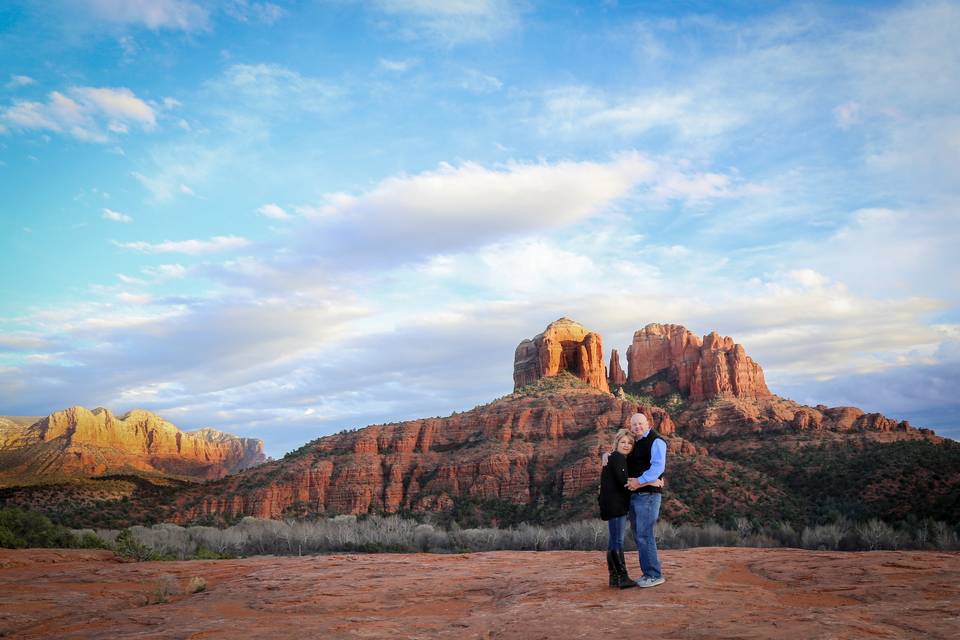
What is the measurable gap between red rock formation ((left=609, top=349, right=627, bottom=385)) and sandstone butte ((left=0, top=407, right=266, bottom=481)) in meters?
80.6

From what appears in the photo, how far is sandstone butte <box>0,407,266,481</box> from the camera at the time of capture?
9781cm

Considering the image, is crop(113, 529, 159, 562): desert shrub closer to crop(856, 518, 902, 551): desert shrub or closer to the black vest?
the black vest

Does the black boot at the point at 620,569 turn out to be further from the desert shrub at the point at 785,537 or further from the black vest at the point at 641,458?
the desert shrub at the point at 785,537

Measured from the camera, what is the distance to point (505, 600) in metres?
9.38

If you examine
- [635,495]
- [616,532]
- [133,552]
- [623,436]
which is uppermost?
[623,436]

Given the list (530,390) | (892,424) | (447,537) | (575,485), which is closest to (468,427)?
(530,390)

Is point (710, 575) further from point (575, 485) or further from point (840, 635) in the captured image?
point (575, 485)

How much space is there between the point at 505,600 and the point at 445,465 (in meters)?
63.4

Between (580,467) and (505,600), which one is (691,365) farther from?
(505,600)

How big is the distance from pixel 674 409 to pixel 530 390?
22.0 metres

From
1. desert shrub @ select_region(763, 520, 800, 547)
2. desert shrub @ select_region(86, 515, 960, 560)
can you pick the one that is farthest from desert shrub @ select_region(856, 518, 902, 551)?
desert shrub @ select_region(763, 520, 800, 547)

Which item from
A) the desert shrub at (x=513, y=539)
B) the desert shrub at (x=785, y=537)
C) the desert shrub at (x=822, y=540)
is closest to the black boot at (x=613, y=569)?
the desert shrub at (x=513, y=539)

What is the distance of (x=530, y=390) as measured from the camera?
9169 centimetres

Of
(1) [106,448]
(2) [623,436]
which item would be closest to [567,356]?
(1) [106,448]
